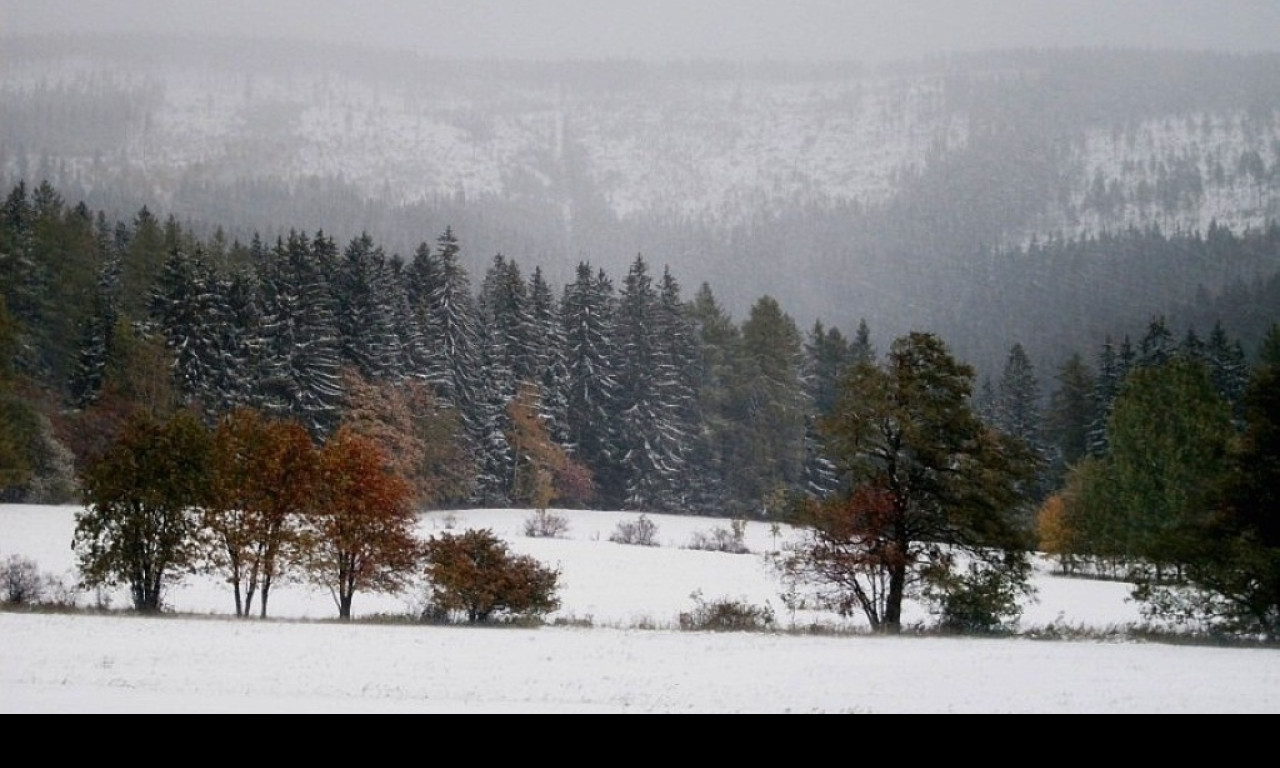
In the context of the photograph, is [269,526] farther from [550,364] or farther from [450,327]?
[550,364]

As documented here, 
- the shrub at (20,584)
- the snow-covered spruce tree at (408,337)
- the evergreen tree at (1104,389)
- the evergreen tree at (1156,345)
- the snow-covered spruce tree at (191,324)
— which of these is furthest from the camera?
the evergreen tree at (1104,389)

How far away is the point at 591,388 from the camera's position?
7475 centimetres

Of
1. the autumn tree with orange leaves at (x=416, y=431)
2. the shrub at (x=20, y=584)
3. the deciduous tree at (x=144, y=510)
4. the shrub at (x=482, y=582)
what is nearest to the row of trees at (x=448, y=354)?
the autumn tree with orange leaves at (x=416, y=431)

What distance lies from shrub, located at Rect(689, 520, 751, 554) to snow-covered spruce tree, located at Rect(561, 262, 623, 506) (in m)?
16.6

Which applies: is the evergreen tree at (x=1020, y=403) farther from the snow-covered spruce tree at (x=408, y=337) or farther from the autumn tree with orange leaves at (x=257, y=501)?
the autumn tree with orange leaves at (x=257, y=501)

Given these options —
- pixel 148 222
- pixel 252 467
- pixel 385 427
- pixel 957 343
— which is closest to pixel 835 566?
pixel 252 467

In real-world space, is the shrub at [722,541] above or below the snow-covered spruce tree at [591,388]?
below

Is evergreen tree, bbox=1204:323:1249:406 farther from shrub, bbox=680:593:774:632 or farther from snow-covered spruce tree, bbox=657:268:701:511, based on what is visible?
shrub, bbox=680:593:774:632

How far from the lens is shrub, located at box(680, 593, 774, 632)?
82.8 feet

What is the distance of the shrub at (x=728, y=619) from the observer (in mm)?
25234

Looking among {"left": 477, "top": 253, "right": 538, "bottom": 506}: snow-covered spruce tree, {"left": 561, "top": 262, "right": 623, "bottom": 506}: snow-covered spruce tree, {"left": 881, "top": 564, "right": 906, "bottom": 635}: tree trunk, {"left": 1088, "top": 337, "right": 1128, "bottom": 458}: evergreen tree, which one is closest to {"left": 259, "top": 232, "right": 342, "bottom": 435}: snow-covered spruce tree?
{"left": 477, "top": 253, "right": 538, "bottom": 506}: snow-covered spruce tree

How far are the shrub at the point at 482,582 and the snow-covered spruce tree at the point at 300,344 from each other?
3440 centimetres

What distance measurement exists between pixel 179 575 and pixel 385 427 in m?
30.0

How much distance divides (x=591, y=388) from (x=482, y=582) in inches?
1950
